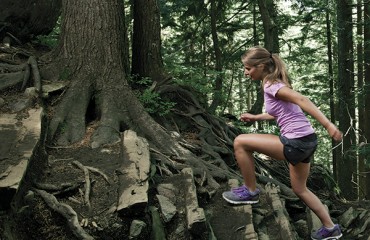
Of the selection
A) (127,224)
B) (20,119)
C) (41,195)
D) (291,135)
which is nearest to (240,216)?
(291,135)

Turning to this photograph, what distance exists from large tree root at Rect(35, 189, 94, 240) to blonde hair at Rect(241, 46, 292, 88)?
2374 millimetres

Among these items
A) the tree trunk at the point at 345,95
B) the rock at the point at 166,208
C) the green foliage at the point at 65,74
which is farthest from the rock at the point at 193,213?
the tree trunk at the point at 345,95

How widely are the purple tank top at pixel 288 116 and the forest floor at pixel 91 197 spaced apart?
3.82ft

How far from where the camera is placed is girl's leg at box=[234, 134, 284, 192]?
4398mm

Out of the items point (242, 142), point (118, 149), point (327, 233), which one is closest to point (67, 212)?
point (118, 149)

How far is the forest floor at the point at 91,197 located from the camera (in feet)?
12.3

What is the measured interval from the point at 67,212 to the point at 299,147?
240 centimetres

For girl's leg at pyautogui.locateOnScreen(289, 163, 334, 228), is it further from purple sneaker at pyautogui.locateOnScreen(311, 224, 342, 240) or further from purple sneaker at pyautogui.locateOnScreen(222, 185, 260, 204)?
purple sneaker at pyautogui.locateOnScreen(222, 185, 260, 204)

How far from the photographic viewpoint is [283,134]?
4.37 meters

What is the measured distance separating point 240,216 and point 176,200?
751mm

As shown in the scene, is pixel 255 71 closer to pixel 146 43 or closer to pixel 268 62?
pixel 268 62

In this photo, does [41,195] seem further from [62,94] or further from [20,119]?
[62,94]

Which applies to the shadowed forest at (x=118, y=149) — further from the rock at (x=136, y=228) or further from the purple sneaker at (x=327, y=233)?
the purple sneaker at (x=327, y=233)

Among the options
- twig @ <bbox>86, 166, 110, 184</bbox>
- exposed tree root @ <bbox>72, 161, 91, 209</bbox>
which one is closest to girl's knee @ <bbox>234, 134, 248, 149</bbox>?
twig @ <bbox>86, 166, 110, 184</bbox>
